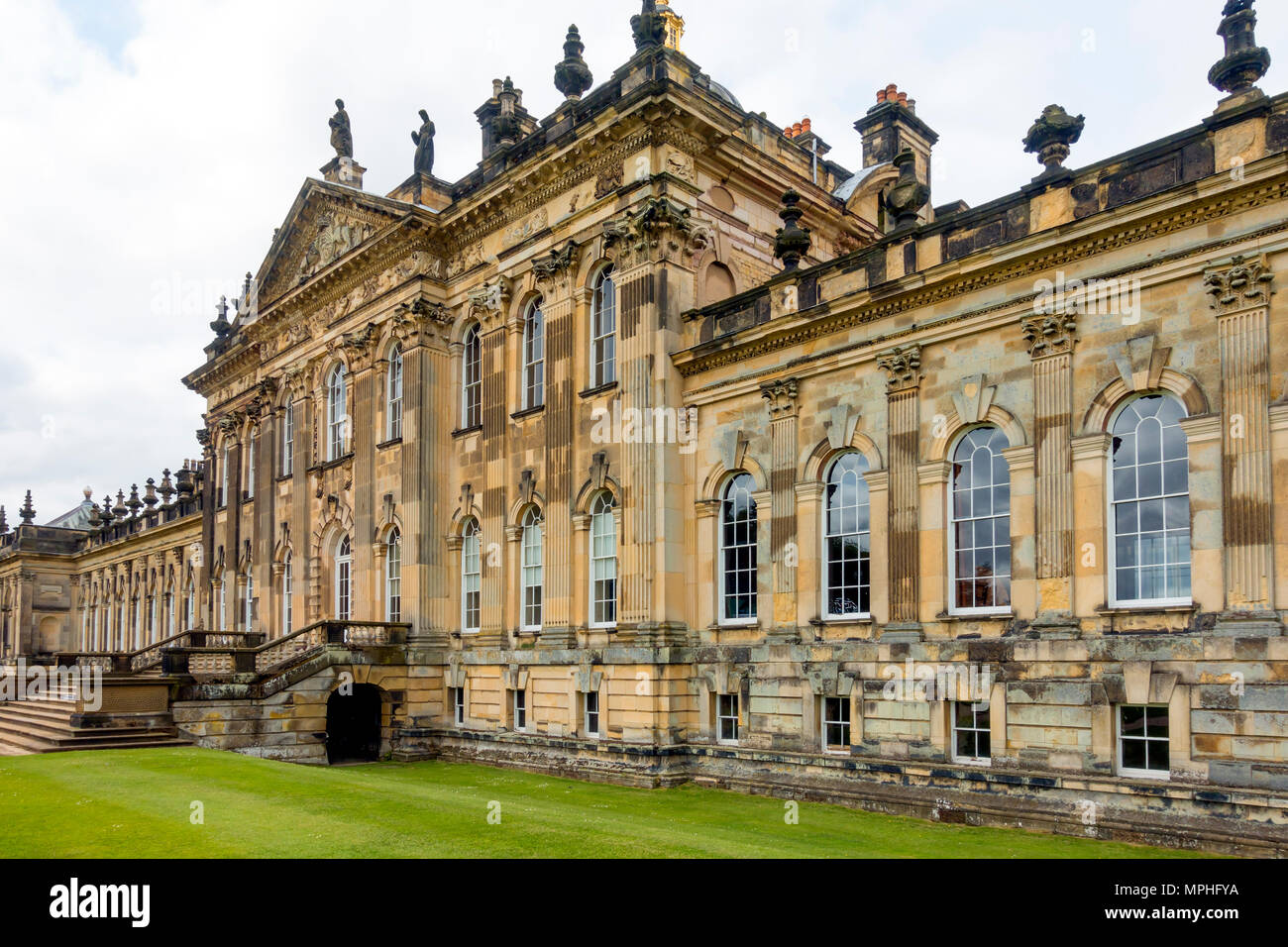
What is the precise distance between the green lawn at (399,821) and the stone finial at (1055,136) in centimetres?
1011

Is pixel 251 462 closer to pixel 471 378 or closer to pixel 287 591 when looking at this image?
pixel 287 591

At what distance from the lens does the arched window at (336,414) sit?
32906mm

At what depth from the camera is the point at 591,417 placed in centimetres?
2372

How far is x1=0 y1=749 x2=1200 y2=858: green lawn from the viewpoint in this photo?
11852mm

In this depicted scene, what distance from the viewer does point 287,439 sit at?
118 feet

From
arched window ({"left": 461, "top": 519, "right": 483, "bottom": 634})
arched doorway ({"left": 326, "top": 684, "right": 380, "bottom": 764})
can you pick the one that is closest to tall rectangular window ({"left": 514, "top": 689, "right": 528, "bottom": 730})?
arched window ({"left": 461, "top": 519, "right": 483, "bottom": 634})

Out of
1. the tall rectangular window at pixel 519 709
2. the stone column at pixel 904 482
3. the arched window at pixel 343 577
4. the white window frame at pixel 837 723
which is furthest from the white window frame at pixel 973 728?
the arched window at pixel 343 577

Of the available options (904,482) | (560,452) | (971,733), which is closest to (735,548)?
(904,482)

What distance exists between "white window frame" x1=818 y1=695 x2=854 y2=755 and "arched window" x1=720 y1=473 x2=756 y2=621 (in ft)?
8.53

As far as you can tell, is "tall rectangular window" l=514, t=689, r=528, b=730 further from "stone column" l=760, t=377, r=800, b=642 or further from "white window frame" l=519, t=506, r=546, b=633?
"stone column" l=760, t=377, r=800, b=642

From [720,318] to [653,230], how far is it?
2351 millimetres

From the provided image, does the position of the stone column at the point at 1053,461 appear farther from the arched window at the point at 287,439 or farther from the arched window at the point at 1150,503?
the arched window at the point at 287,439
